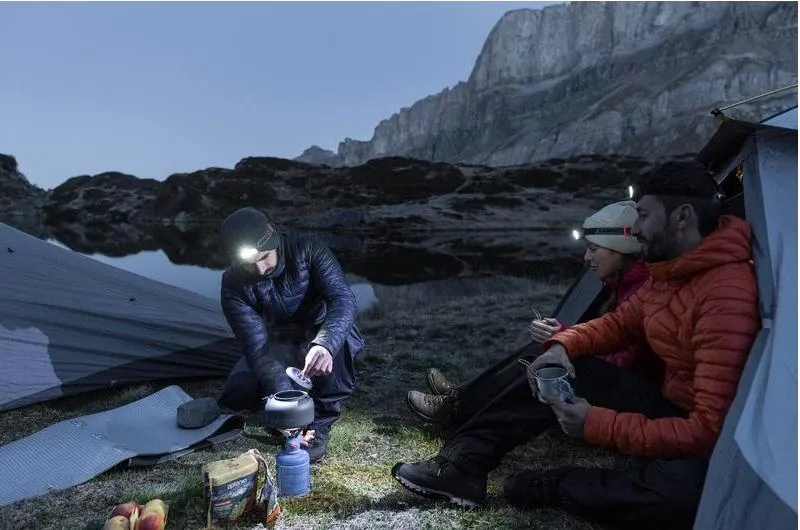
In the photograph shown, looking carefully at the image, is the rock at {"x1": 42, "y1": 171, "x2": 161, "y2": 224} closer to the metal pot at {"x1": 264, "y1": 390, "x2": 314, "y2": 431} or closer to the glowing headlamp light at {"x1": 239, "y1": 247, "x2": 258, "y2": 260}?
the glowing headlamp light at {"x1": 239, "y1": 247, "x2": 258, "y2": 260}

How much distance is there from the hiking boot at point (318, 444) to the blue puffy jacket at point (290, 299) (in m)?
0.59

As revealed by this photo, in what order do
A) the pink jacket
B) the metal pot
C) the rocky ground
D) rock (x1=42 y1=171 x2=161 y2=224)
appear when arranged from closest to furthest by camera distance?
the metal pot
the pink jacket
the rocky ground
rock (x1=42 y1=171 x2=161 y2=224)

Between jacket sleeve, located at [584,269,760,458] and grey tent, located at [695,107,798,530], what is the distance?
0.30 feet

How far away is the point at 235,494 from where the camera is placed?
9.89ft

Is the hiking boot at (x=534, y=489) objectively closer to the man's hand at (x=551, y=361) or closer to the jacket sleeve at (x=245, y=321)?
the man's hand at (x=551, y=361)

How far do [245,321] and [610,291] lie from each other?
2915 mm

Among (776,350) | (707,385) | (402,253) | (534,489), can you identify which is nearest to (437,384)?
(534,489)

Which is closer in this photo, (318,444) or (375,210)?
(318,444)

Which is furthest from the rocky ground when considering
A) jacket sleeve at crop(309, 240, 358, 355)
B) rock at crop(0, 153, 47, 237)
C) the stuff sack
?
the stuff sack

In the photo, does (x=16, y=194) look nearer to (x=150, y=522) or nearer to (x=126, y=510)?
(x=126, y=510)

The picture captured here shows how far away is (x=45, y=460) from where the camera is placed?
3.86 metres

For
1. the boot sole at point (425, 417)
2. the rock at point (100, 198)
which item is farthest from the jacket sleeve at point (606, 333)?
the rock at point (100, 198)

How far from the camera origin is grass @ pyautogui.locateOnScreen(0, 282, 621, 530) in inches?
123

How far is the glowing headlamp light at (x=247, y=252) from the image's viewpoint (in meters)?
3.95
